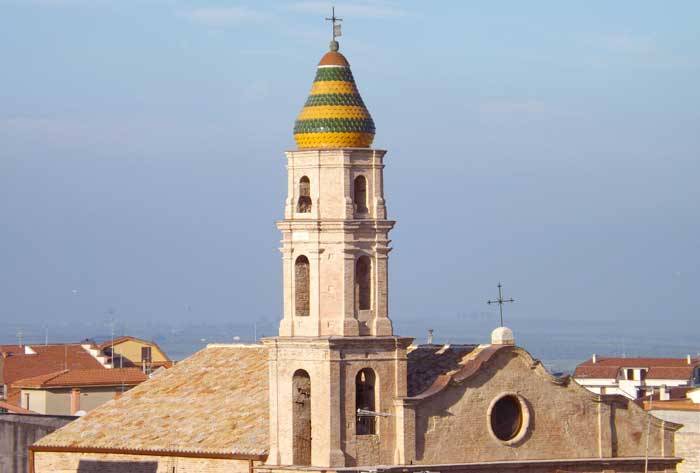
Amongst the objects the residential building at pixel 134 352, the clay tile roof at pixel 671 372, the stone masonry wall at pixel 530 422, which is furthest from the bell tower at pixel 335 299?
the clay tile roof at pixel 671 372

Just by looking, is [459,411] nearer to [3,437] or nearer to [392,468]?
[392,468]

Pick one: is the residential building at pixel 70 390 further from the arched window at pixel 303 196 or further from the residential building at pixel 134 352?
the arched window at pixel 303 196

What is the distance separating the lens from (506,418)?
175ft

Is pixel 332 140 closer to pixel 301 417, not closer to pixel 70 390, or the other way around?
pixel 301 417

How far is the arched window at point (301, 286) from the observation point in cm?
5166


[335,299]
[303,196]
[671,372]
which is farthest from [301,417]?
[671,372]

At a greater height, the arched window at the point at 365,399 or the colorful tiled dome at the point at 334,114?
the colorful tiled dome at the point at 334,114

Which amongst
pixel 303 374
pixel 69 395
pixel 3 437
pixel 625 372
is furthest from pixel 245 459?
pixel 625 372

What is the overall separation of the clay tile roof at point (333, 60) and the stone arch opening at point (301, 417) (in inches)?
268

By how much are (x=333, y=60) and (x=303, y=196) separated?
10.2 feet

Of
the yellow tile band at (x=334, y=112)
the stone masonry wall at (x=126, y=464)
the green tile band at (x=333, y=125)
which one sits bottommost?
the stone masonry wall at (x=126, y=464)

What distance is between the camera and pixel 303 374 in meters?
51.5

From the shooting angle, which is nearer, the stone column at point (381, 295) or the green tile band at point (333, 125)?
the green tile band at point (333, 125)

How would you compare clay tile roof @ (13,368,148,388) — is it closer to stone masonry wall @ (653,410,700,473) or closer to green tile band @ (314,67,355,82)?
stone masonry wall @ (653,410,700,473)
